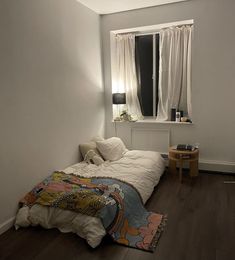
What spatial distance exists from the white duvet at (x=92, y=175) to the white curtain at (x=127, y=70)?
113 cm

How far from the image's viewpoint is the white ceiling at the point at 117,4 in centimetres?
381

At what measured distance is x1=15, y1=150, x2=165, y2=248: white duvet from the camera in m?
2.35

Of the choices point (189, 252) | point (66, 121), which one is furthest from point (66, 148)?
point (189, 252)

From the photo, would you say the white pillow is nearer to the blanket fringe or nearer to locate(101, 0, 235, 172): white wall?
locate(101, 0, 235, 172): white wall

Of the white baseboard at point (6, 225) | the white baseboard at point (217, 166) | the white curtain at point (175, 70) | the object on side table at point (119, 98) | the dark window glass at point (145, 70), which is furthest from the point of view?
the dark window glass at point (145, 70)

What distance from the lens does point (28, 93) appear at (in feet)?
9.32

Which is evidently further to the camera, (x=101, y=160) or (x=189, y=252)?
(x=101, y=160)

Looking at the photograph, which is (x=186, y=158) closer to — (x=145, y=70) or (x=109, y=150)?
(x=109, y=150)

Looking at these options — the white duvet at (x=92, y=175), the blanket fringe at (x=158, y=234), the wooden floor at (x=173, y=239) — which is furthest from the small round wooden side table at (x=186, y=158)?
the blanket fringe at (x=158, y=234)

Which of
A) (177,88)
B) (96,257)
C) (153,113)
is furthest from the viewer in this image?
(153,113)

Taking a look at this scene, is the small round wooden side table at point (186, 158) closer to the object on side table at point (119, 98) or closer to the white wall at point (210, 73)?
the white wall at point (210, 73)

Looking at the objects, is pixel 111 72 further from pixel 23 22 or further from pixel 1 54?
pixel 1 54

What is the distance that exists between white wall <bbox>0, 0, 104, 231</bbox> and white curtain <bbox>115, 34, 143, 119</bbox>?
0.58 metres

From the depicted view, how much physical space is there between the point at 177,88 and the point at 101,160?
1858 millimetres
